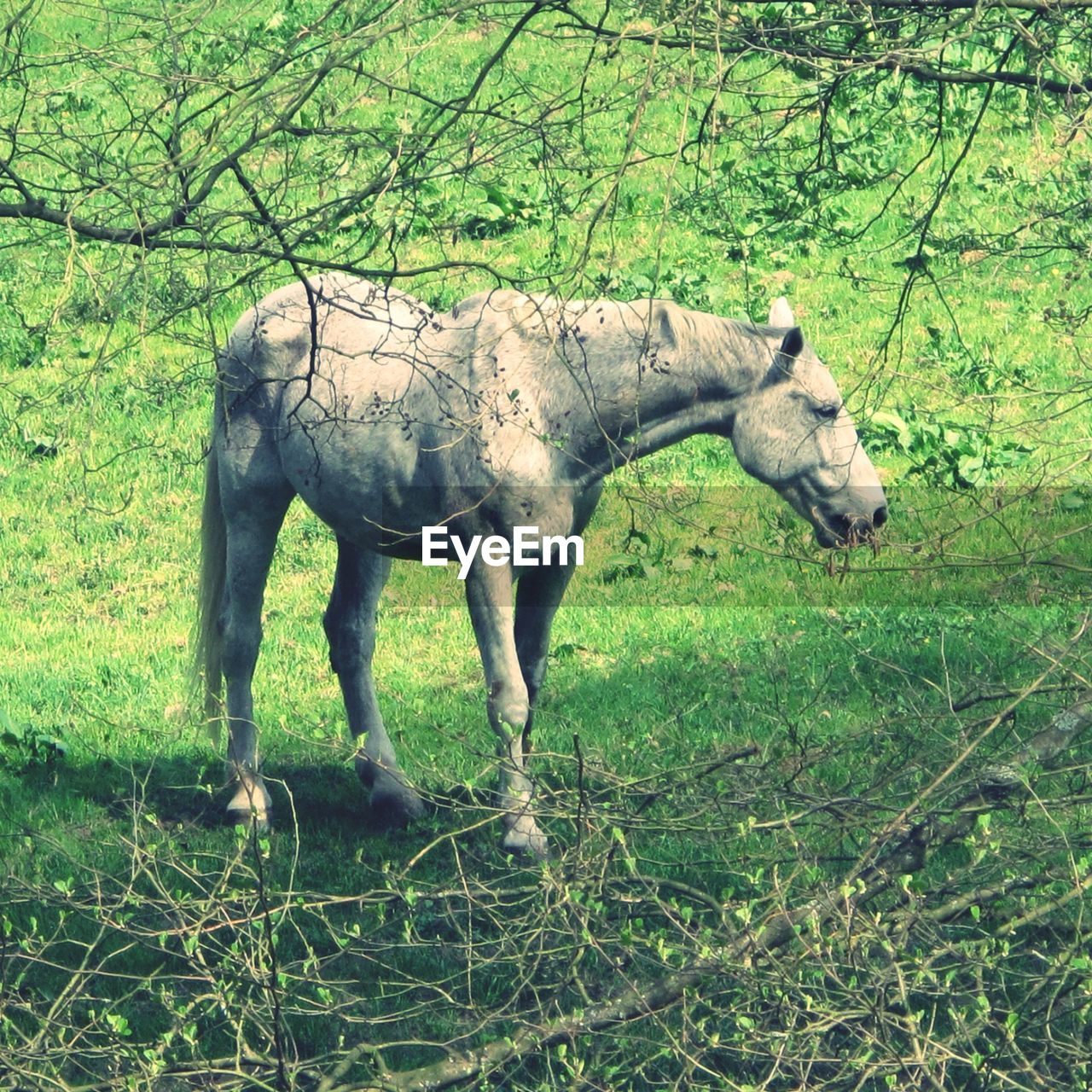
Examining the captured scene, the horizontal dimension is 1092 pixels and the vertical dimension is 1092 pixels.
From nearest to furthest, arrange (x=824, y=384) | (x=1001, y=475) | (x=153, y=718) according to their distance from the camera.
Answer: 1. (x=824, y=384)
2. (x=153, y=718)
3. (x=1001, y=475)

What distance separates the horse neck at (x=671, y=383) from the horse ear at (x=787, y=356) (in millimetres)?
44

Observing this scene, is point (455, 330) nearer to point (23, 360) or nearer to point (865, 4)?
point (865, 4)

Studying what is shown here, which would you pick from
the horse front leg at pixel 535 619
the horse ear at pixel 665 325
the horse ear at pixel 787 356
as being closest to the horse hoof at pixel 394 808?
the horse front leg at pixel 535 619

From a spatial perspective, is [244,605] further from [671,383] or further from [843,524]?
[843,524]

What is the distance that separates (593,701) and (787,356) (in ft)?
8.37

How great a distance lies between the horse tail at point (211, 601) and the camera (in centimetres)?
775

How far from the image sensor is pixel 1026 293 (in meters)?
13.6

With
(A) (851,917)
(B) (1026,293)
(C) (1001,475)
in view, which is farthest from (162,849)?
(B) (1026,293)

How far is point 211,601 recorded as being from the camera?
25.6ft

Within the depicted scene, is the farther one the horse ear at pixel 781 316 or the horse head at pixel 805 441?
the horse ear at pixel 781 316

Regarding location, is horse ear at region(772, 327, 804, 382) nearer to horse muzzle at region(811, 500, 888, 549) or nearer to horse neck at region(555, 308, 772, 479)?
horse neck at region(555, 308, 772, 479)

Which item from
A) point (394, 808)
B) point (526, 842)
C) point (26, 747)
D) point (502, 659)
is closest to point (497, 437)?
point (502, 659)

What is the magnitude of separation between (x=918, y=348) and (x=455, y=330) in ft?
19.9

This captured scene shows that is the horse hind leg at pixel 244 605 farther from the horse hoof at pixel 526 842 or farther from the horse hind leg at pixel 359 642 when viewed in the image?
the horse hoof at pixel 526 842
